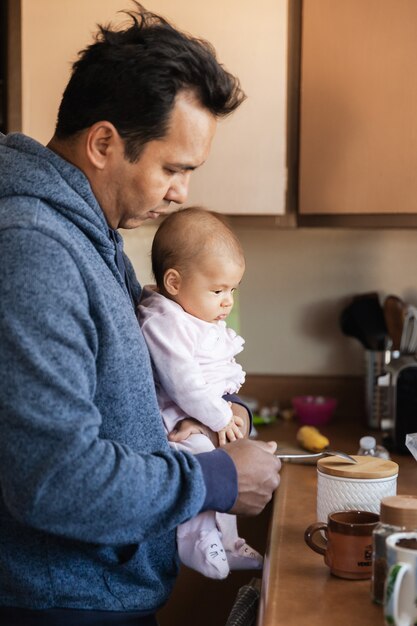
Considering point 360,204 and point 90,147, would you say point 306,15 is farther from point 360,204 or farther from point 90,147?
point 90,147

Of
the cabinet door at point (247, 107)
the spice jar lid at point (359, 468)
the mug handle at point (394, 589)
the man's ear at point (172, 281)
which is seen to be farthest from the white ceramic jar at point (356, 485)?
the cabinet door at point (247, 107)

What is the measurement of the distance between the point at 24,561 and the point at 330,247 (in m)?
1.65

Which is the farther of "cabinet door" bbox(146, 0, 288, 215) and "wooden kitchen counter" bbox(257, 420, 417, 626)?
"cabinet door" bbox(146, 0, 288, 215)

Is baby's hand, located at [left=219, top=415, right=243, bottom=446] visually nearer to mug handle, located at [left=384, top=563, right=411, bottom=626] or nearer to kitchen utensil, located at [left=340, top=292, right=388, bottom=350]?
mug handle, located at [left=384, top=563, right=411, bottom=626]

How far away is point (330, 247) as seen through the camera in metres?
2.66

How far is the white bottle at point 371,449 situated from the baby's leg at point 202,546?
1.85 ft

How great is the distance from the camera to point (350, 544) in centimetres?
129

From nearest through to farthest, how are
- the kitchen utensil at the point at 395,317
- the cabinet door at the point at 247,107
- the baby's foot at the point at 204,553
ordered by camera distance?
the baby's foot at the point at 204,553 < the cabinet door at the point at 247,107 < the kitchen utensil at the point at 395,317

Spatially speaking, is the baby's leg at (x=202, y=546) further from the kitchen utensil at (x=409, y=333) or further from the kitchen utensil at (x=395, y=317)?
the kitchen utensil at (x=395, y=317)

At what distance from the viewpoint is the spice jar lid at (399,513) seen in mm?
1201

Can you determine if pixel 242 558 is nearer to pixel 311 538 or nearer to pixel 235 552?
pixel 235 552

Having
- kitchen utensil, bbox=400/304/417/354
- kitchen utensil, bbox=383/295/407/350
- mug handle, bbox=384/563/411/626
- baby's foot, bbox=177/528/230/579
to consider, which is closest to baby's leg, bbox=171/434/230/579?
baby's foot, bbox=177/528/230/579

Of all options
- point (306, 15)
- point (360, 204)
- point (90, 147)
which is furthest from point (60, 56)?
point (90, 147)

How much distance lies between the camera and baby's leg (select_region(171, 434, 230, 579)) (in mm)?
1478
